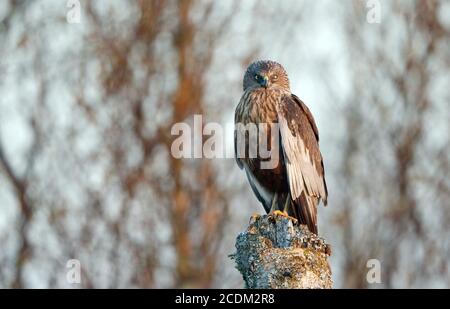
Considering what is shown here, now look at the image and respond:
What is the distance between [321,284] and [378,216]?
1503 cm

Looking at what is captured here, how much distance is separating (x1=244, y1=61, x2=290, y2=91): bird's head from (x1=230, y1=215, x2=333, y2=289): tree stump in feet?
10.3

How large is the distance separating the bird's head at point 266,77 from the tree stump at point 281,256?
3143 mm

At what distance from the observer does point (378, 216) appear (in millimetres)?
20812

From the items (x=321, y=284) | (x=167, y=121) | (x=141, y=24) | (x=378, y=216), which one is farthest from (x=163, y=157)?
(x=321, y=284)

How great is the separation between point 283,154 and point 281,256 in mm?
2961

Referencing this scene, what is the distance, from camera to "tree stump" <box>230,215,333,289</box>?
595 centimetres

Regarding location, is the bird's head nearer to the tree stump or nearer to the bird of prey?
the bird of prey

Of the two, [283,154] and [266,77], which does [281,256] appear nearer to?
[283,154]

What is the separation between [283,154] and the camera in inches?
357

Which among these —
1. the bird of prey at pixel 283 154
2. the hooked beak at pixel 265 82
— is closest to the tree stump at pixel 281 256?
the bird of prey at pixel 283 154

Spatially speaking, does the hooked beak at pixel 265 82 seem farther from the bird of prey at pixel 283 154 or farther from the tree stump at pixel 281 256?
the tree stump at pixel 281 256

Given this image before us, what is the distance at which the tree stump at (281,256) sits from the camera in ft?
19.5

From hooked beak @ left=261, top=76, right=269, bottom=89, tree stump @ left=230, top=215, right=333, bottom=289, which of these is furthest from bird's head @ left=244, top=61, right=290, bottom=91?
tree stump @ left=230, top=215, right=333, bottom=289

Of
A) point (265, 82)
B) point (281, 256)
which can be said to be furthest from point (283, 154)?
point (281, 256)
